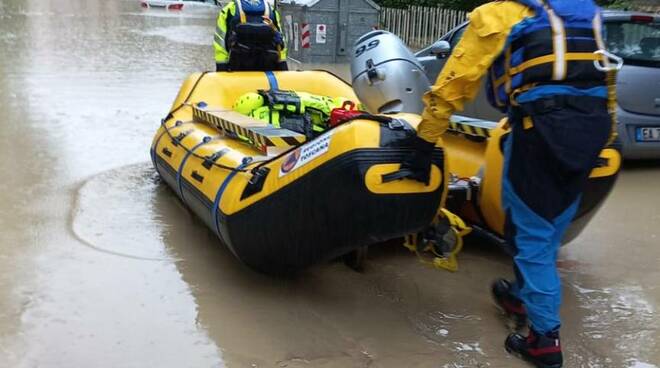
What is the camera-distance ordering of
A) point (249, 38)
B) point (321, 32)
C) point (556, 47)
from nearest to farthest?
point (556, 47)
point (249, 38)
point (321, 32)

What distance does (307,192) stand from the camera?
369 centimetres

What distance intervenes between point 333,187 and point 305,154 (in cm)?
29

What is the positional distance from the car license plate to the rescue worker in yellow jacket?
3.38 metres

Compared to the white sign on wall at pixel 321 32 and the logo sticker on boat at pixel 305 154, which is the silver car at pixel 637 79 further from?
the white sign on wall at pixel 321 32

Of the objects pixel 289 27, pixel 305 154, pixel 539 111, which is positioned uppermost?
pixel 539 111

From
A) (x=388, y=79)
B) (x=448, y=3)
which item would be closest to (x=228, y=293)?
(x=388, y=79)

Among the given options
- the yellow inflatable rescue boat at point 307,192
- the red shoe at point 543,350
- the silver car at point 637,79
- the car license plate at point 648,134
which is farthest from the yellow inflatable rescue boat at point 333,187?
the car license plate at point 648,134

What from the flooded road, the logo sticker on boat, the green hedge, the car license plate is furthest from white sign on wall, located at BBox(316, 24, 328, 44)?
the logo sticker on boat

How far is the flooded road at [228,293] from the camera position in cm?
362

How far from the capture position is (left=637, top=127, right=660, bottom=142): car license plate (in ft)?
21.7

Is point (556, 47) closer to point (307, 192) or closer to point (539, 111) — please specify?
point (539, 111)

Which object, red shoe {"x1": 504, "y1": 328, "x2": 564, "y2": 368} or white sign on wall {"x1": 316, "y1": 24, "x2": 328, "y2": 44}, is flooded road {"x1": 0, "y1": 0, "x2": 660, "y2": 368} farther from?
white sign on wall {"x1": 316, "y1": 24, "x2": 328, "y2": 44}

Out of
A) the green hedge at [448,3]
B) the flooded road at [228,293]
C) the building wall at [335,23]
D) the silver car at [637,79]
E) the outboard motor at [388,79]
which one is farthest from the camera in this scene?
the building wall at [335,23]

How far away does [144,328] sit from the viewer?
3.81 m
